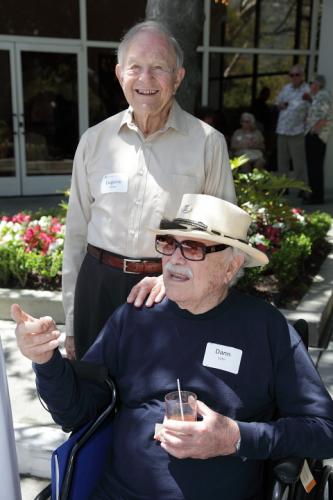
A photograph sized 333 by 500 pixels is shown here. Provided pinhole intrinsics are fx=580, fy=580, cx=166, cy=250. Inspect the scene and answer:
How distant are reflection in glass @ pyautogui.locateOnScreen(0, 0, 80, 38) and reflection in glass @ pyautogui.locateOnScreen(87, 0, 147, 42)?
267 mm

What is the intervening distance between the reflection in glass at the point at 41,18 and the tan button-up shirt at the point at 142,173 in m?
7.94

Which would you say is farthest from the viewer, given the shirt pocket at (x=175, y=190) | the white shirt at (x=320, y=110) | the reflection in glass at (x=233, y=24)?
the reflection in glass at (x=233, y=24)

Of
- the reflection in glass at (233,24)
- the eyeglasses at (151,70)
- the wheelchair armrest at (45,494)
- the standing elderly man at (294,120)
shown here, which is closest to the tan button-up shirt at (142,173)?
the eyeglasses at (151,70)

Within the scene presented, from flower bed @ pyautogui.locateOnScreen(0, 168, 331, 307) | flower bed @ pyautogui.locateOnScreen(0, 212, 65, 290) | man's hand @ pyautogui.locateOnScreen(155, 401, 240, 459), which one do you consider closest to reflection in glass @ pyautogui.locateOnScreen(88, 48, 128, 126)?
flower bed @ pyautogui.locateOnScreen(0, 168, 331, 307)

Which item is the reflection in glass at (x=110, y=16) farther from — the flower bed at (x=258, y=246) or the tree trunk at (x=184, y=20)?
the tree trunk at (x=184, y=20)

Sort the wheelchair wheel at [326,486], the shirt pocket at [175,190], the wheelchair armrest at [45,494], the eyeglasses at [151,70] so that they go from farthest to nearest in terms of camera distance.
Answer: the shirt pocket at [175,190] → the eyeglasses at [151,70] → the wheelchair wheel at [326,486] → the wheelchair armrest at [45,494]

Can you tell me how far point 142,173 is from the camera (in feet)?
7.88

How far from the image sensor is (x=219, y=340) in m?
1.94

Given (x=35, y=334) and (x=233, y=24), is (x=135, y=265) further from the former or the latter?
(x=233, y=24)

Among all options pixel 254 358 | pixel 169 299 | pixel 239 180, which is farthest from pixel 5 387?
pixel 239 180

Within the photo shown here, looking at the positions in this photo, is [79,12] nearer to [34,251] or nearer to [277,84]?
[277,84]

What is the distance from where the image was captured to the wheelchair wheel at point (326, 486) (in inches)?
77.3

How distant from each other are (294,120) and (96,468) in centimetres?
819

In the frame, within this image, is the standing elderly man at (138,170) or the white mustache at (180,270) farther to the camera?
the standing elderly man at (138,170)
